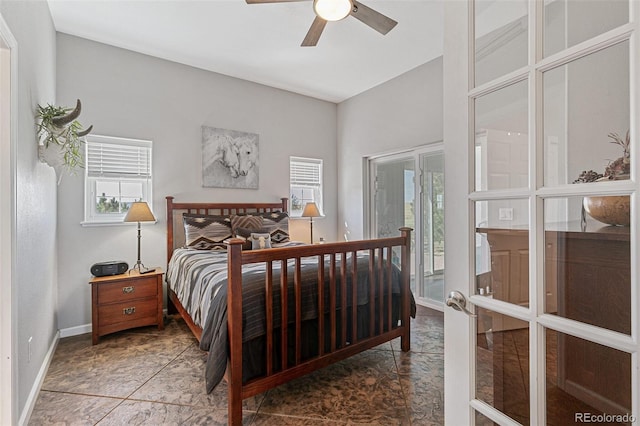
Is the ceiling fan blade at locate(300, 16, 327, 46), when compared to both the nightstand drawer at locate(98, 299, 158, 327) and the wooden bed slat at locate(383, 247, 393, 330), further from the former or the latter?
the nightstand drawer at locate(98, 299, 158, 327)

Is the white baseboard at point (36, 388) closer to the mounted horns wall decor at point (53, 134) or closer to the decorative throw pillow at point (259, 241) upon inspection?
the mounted horns wall decor at point (53, 134)

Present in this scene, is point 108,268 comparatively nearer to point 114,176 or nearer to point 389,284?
point 114,176

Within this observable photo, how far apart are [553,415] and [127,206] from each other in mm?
3933

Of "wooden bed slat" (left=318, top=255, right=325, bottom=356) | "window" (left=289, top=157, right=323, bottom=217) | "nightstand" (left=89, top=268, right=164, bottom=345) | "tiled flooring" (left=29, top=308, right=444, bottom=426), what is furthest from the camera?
"window" (left=289, top=157, right=323, bottom=217)

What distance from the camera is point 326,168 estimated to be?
16.7 feet

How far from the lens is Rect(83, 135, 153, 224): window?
10.7ft

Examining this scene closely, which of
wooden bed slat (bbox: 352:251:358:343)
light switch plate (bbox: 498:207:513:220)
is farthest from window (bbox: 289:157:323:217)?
light switch plate (bbox: 498:207:513:220)

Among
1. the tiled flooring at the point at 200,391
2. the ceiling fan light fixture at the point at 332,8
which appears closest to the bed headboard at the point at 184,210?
the tiled flooring at the point at 200,391

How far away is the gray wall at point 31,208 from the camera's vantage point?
170cm

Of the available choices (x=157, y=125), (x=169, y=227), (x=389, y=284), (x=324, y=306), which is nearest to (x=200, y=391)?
(x=324, y=306)

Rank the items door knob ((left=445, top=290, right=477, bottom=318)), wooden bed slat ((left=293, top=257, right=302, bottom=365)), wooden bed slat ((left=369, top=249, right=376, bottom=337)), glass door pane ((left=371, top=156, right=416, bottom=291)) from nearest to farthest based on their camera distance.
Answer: door knob ((left=445, top=290, right=477, bottom=318)), wooden bed slat ((left=293, top=257, right=302, bottom=365)), wooden bed slat ((left=369, top=249, right=376, bottom=337)), glass door pane ((left=371, top=156, right=416, bottom=291))

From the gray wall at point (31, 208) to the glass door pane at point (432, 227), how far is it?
3.73m

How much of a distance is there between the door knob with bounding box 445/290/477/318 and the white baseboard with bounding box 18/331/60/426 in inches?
91.7

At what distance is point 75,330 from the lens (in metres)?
3.09
